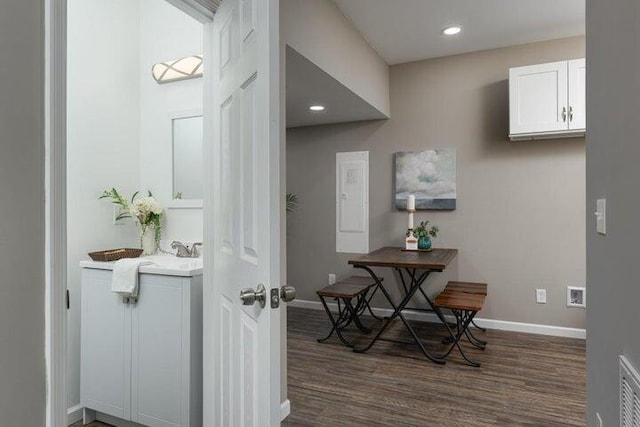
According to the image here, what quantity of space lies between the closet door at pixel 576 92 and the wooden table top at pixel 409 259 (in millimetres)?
1491

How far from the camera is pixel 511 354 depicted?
315cm

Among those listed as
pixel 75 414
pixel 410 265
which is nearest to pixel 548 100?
pixel 410 265

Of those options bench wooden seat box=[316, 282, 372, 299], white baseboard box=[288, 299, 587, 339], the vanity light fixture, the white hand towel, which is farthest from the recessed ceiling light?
the white hand towel

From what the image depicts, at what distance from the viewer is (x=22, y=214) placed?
985mm

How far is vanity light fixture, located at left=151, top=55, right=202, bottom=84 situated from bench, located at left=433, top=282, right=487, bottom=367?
2372 mm

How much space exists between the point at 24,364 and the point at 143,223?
1.53 metres

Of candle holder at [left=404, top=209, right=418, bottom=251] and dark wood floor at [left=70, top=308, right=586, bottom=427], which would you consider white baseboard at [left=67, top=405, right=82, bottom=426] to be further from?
candle holder at [left=404, top=209, right=418, bottom=251]

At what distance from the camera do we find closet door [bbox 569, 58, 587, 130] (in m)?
3.18

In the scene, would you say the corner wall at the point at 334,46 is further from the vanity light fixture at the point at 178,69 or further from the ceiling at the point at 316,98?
the vanity light fixture at the point at 178,69

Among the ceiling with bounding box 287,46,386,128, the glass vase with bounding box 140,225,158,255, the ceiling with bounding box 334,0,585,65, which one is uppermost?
the ceiling with bounding box 334,0,585,65

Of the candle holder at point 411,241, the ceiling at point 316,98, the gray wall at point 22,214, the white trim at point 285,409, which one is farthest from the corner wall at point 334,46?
the white trim at point 285,409

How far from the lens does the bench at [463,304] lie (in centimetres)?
288
